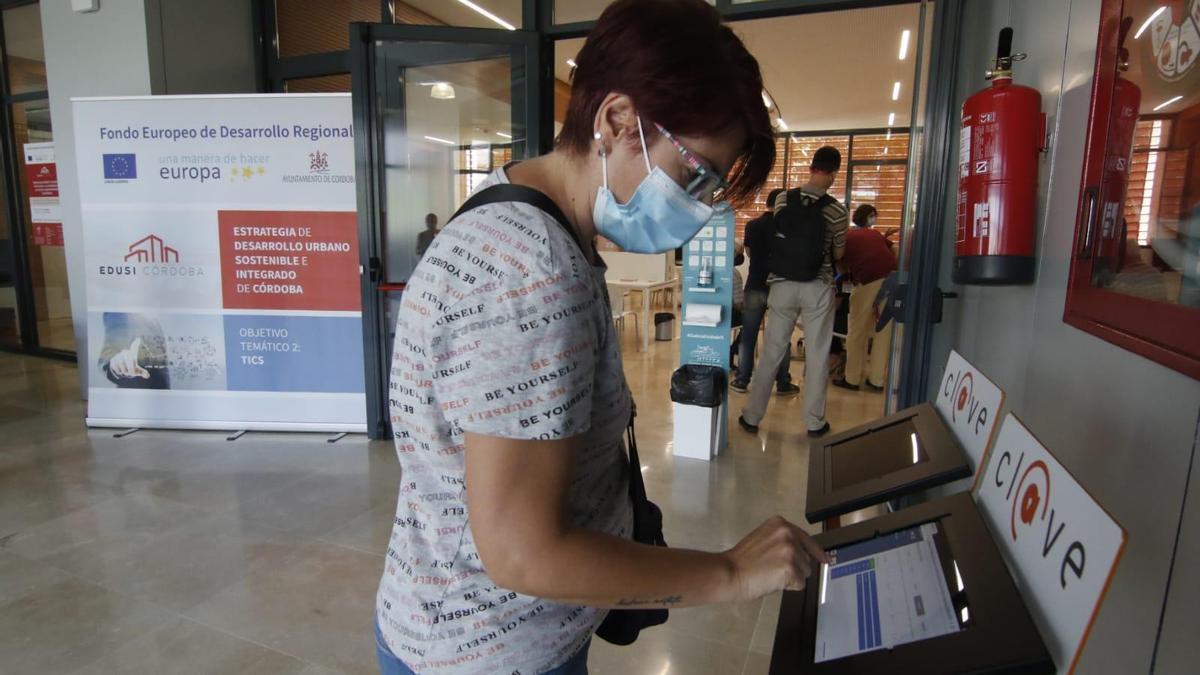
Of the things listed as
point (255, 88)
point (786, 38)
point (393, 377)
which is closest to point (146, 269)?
point (255, 88)

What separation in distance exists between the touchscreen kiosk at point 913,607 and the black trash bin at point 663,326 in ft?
21.1

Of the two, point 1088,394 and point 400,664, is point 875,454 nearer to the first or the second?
point 1088,394

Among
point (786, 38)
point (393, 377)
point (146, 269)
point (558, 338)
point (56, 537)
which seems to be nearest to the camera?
point (558, 338)

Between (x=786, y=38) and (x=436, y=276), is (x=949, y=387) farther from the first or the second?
(x=786, y=38)

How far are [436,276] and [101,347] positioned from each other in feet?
14.3

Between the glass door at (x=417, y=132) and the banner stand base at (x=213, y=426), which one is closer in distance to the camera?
the glass door at (x=417, y=132)

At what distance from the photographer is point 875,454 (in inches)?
46.2

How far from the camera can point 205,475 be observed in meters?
3.25

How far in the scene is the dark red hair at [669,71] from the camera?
1.99 feet

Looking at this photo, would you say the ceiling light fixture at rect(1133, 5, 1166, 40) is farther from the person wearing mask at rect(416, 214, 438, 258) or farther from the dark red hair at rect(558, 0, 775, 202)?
the person wearing mask at rect(416, 214, 438, 258)

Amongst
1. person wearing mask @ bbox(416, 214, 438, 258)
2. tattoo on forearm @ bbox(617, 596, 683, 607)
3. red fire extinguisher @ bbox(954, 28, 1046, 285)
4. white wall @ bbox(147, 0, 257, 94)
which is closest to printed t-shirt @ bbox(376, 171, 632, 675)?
tattoo on forearm @ bbox(617, 596, 683, 607)

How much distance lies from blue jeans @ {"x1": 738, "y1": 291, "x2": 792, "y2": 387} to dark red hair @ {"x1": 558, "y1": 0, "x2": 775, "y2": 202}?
3.42 m

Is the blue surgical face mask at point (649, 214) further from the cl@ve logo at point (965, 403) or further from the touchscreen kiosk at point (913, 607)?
the cl@ve logo at point (965, 403)

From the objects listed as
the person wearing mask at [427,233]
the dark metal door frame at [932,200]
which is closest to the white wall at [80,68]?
the person wearing mask at [427,233]
